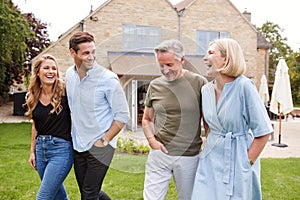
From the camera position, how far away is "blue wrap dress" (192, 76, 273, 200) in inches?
67.4

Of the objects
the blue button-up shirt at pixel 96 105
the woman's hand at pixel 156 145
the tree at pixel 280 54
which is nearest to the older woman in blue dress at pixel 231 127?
the woman's hand at pixel 156 145

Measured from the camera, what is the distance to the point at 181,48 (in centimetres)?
181

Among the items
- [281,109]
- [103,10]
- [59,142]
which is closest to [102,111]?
[59,142]

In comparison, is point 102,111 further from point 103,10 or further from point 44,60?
point 103,10

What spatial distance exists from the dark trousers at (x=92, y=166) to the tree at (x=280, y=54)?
91.5 feet

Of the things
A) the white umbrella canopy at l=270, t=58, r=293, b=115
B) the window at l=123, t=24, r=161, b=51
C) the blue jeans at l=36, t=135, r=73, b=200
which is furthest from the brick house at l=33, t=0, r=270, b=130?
the white umbrella canopy at l=270, t=58, r=293, b=115

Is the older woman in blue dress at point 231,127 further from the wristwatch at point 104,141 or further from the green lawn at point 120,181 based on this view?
the green lawn at point 120,181

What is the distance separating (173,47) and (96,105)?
597mm

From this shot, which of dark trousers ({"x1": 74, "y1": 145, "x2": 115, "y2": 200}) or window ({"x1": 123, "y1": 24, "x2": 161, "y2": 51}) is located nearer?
window ({"x1": 123, "y1": 24, "x2": 161, "y2": 51})

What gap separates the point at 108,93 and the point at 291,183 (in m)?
3.41

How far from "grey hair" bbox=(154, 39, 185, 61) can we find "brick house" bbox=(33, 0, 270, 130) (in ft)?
0.18

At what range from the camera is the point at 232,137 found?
1.78m

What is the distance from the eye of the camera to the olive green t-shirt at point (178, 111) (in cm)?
188

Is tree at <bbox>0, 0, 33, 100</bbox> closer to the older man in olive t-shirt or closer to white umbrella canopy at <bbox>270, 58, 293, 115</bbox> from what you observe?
white umbrella canopy at <bbox>270, 58, 293, 115</bbox>
